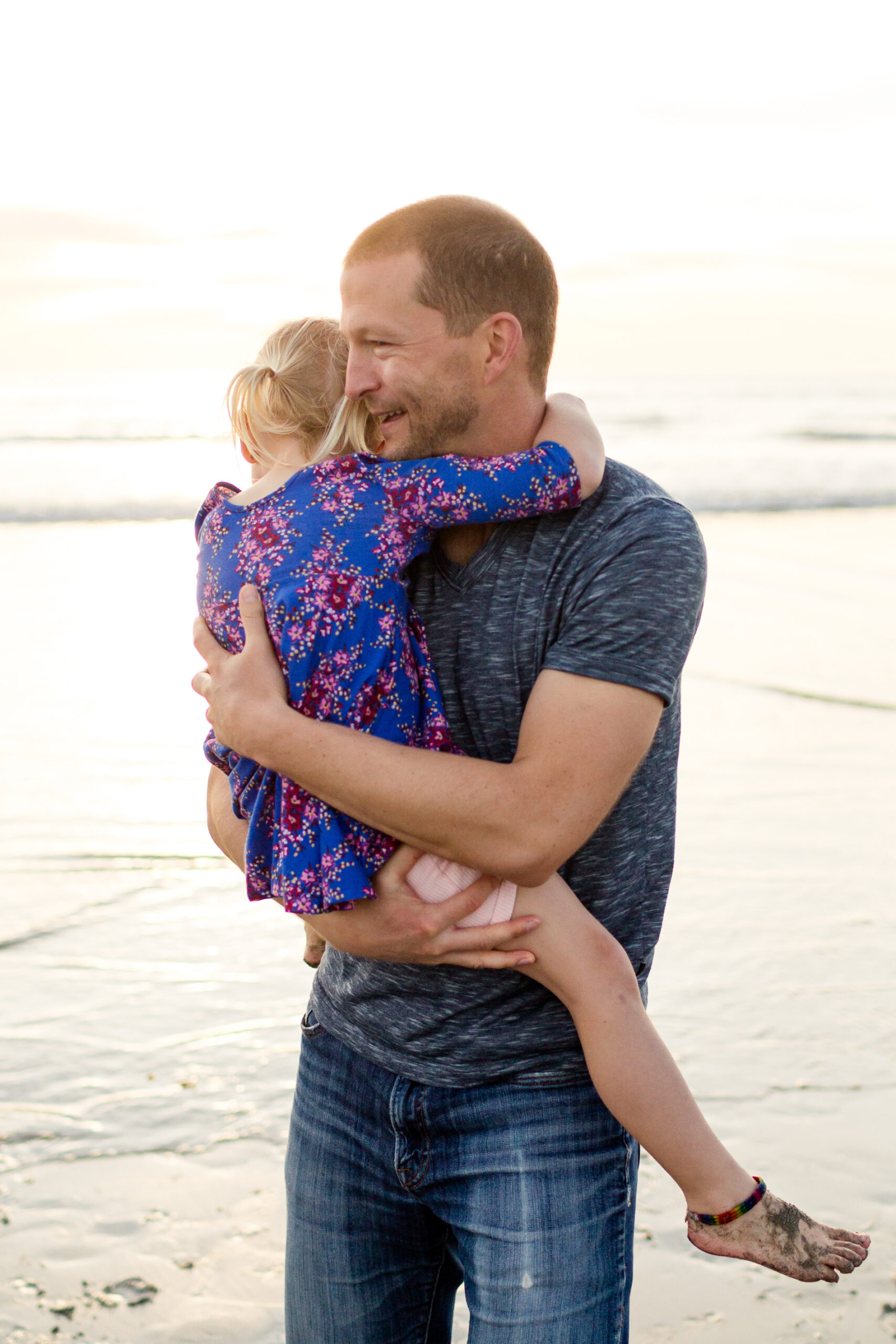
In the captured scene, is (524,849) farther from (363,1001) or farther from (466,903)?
(363,1001)

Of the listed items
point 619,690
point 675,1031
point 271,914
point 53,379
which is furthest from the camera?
point 53,379

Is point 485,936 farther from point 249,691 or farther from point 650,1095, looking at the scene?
point 249,691

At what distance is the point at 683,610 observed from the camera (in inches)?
71.7

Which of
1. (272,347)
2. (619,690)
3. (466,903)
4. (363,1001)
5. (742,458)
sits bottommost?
(742,458)

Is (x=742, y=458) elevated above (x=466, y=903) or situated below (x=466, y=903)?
below

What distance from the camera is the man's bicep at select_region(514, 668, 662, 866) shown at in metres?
1.75

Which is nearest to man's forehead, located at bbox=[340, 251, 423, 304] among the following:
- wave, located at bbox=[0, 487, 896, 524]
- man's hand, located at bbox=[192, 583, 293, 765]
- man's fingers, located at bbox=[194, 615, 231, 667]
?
man's hand, located at bbox=[192, 583, 293, 765]

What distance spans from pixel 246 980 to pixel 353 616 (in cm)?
271

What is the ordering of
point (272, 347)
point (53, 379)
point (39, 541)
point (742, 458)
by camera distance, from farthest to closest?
1. point (53, 379)
2. point (742, 458)
3. point (39, 541)
4. point (272, 347)

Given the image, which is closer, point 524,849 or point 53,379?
point 524,849

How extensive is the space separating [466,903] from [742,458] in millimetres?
20094

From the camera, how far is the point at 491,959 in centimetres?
189

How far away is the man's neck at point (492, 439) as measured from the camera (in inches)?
80.6

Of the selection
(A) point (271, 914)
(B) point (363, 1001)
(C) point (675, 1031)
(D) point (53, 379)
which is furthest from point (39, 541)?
(D) point (53, 379)
